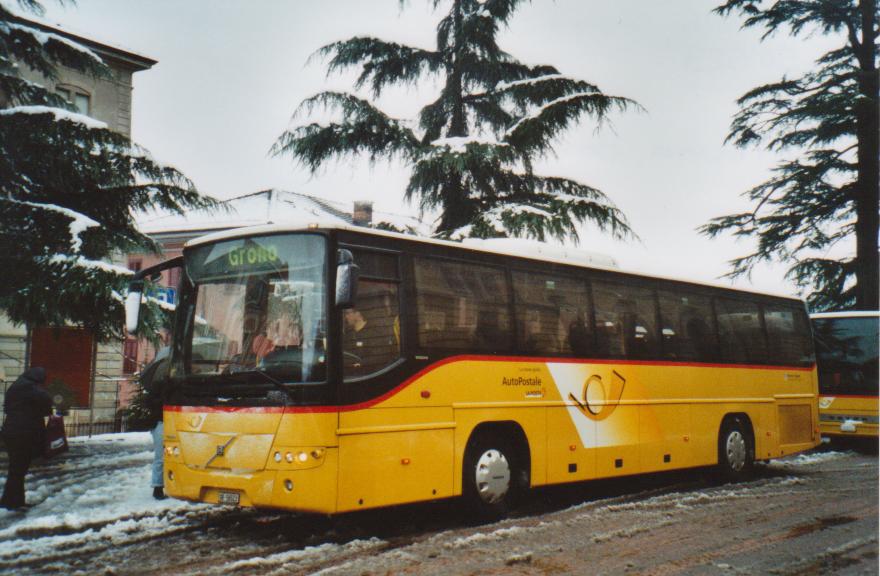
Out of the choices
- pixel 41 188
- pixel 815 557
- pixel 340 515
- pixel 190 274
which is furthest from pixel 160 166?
pixel 815 557

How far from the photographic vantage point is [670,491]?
1180cm

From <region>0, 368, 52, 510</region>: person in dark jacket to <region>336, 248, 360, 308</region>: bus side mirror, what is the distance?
4991mm

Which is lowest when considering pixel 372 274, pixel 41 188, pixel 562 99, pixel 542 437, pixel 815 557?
pixel 815 557

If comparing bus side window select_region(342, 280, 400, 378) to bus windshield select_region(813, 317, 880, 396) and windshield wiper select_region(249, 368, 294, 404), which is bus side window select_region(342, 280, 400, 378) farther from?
bus windshield select_region(813, 317, 880, 396)

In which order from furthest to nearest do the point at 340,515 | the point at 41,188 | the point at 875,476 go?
the point at 41,188 < the point at 875,476 < the point at 340,515

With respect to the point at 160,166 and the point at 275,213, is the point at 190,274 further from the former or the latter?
the point at 275,213

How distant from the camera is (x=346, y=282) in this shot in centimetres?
735

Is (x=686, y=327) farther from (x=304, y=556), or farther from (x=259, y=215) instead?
(x=259, y=215)

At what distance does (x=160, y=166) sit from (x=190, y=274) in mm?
7003

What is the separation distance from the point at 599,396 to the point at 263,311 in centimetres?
474

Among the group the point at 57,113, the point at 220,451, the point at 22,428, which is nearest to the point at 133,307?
the point at 220,451

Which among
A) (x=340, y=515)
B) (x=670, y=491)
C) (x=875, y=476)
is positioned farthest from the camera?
(x=875, y=476)

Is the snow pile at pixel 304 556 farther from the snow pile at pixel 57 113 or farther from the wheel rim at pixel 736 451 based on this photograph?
the snow pile at pixel 57 113

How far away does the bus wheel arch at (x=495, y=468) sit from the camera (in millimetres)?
8953
